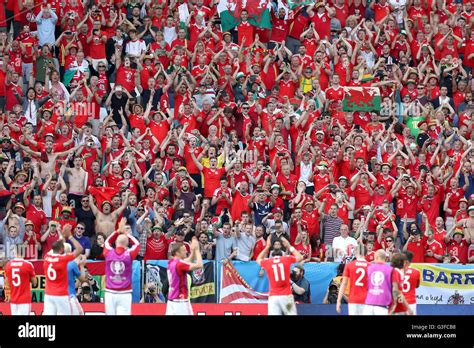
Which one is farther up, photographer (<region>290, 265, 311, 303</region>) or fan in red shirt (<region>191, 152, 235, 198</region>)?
fan in red shirt (<region>191, 152, 235, 198</region>)

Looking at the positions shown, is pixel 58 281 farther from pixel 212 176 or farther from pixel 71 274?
pixel 212 176

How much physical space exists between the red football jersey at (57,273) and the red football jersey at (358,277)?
14.4ft

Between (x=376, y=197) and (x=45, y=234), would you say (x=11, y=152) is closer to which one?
(x=45, y=234)

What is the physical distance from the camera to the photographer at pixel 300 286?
2344 centimetres

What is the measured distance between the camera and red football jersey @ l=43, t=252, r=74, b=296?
20297 mm

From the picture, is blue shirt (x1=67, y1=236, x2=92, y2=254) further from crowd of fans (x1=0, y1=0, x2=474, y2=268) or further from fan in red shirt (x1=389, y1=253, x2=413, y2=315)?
fan in red shirt (x1=389, y1=253, x2=413, y2=315)

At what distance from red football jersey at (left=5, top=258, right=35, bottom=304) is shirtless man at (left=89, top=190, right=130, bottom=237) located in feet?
13.0

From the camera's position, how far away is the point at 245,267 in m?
23.8

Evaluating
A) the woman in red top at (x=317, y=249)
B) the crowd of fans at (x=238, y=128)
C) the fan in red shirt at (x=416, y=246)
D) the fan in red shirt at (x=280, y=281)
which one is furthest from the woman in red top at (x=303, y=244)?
the fan in red shirt at (x=280, y=281)

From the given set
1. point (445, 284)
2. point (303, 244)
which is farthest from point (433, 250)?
point (303, 244)

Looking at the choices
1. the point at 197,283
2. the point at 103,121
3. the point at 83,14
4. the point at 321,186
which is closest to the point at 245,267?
the point at 197,283

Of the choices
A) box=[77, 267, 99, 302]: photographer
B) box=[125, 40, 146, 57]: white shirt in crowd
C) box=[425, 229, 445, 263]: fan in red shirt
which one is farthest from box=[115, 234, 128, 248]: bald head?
box=[125, 40, 146, 57]: white shirt in crowd

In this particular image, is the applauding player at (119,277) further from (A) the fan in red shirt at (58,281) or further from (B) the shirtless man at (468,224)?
(B) the shirtless man at (468,224)

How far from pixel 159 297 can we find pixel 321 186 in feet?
15.4
